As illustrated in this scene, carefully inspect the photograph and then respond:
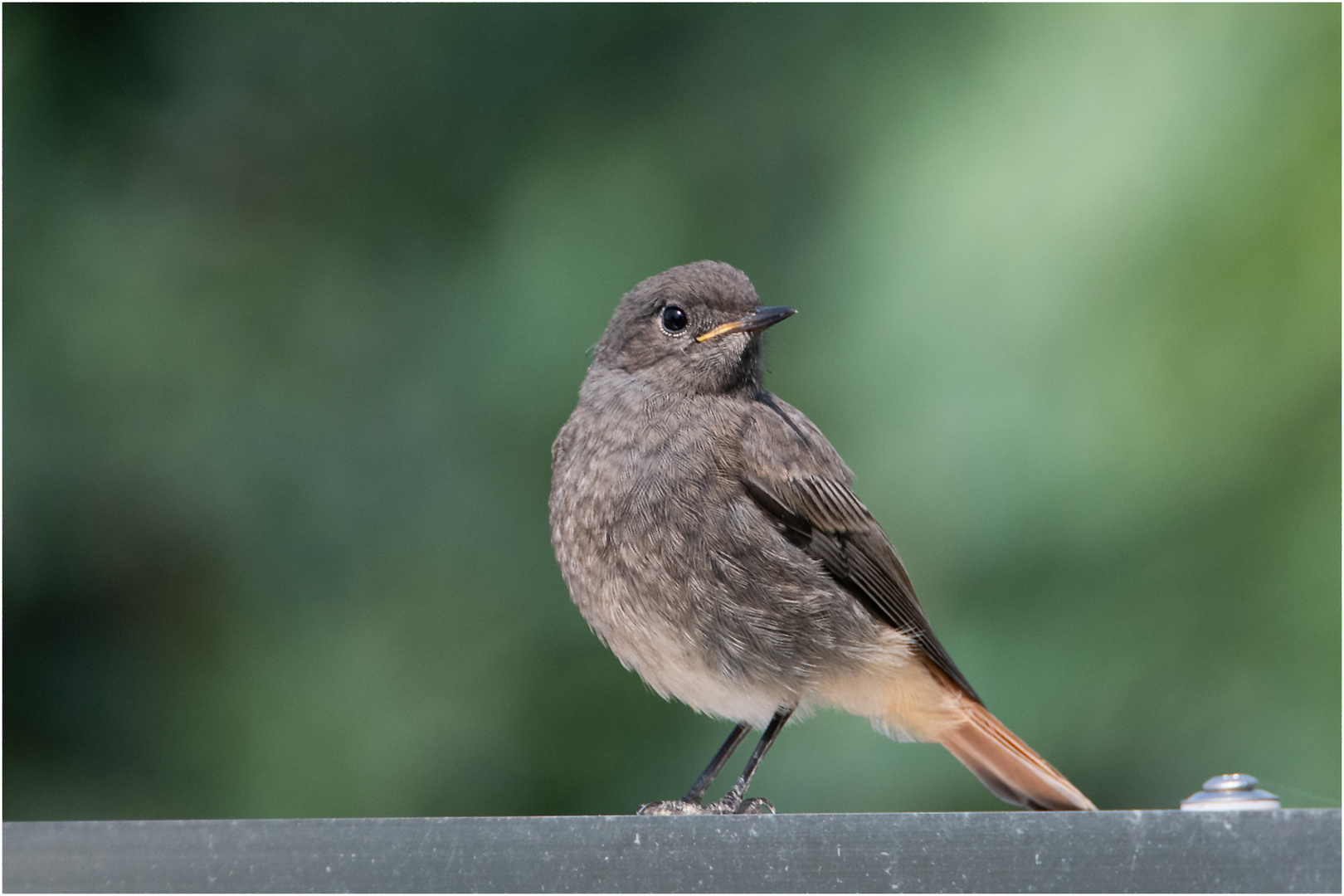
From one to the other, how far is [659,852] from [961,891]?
0.47 m

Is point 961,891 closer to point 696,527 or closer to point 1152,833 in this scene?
point 1152,833

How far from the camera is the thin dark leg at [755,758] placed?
10.7 ft

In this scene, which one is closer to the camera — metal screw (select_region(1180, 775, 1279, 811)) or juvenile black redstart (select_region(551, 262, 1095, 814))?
metal screw (select_region(1180, 775, 1279, 811))

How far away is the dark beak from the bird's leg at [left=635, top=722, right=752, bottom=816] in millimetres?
1173

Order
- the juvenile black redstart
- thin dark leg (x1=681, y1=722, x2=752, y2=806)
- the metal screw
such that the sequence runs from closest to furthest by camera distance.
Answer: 1. the metal screw
2. the juvenile black redstart
3. thin dark leg (x1=681, y1=722, x2=752, y2=806)

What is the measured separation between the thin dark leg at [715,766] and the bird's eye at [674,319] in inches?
47.1

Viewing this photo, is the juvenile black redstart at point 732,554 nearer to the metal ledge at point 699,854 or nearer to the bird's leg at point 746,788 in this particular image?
the bird's leg at point 746,788

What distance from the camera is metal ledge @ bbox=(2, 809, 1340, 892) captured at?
1.86 metres

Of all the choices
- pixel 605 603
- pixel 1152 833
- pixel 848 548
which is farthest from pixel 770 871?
pixel 848 548

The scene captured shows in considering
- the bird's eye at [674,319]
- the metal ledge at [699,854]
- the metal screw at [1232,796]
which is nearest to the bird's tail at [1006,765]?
the metal screw at [1232,796]

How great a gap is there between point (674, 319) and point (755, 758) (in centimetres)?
129

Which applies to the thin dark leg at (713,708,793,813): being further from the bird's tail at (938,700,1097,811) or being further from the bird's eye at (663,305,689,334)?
the bird's eye at (663,305,689,334)

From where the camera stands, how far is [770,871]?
6.30ft

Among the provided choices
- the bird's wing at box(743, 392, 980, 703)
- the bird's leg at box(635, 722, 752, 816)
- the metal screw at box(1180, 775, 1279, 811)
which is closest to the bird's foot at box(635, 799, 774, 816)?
the bird's leg at box(635, 722, 752, 816)
